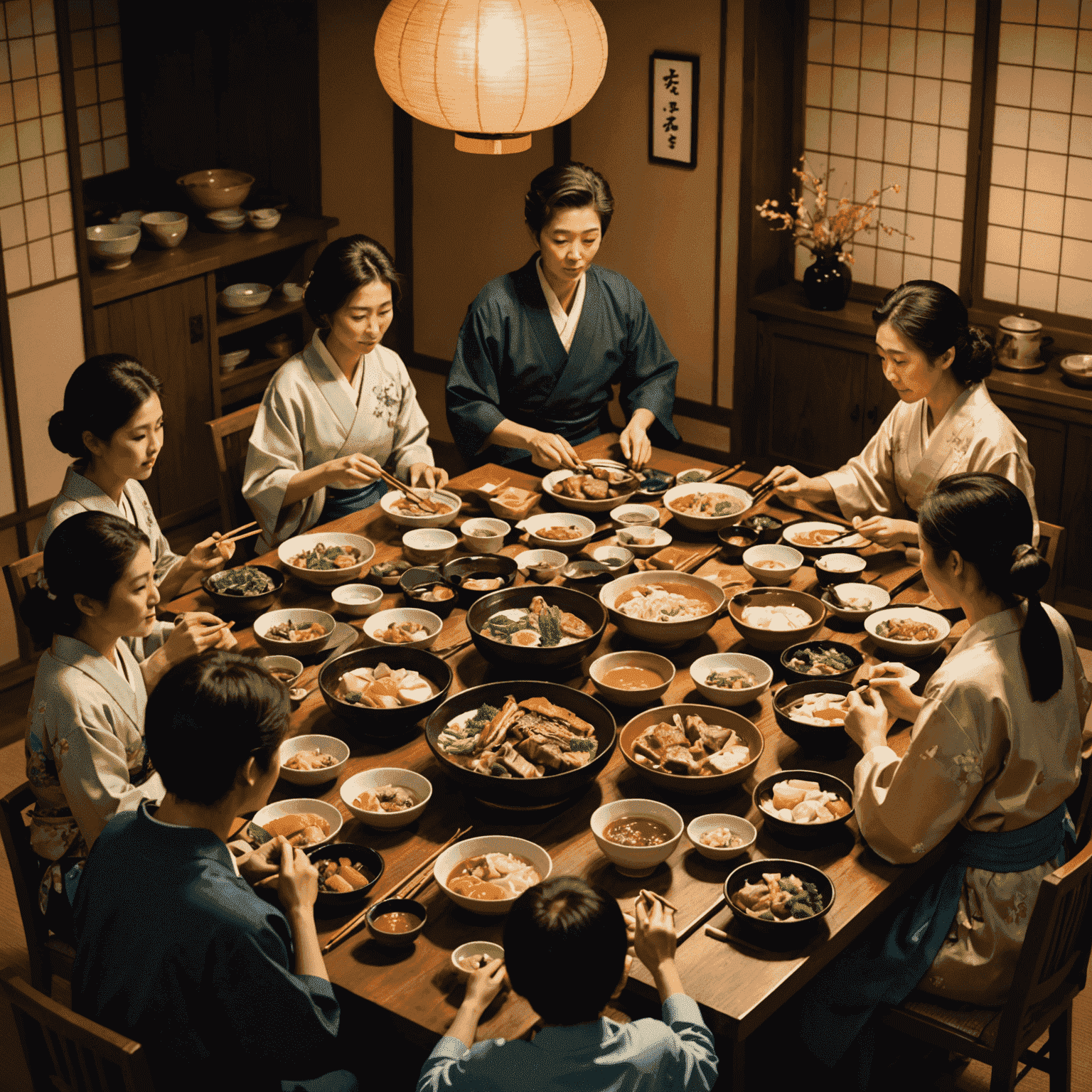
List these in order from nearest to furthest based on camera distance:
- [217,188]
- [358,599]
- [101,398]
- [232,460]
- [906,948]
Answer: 1. [906,948]
2. [101,398]
3. [358,599]
4. [232,460]
5. [217,188]

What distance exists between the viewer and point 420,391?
7.99 m

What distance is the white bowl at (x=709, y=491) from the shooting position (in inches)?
164

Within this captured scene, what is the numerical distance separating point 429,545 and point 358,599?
36 cm

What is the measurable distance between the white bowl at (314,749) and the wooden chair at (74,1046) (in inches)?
29.1

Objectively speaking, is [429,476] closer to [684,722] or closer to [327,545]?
[327,545]

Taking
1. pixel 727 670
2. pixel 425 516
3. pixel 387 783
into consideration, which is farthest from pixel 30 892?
pixel 727 670

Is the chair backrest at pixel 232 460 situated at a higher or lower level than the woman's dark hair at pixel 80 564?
lower

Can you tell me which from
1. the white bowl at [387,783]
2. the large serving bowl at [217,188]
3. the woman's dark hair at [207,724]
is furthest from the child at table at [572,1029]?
the large serving bowl at [217,188]

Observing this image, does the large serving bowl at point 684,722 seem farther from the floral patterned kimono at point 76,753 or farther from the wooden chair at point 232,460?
the wooden chair at point 232,460

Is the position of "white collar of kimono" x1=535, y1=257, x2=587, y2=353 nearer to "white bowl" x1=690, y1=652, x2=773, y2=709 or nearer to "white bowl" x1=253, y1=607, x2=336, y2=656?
"white bowl" x1=253, y1=607, x2=336, y2=656

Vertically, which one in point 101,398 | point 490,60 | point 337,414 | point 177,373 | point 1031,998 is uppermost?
point 490,60

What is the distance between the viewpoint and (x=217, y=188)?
6.71 metres

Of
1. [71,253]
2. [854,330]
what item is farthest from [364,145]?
[854,330]

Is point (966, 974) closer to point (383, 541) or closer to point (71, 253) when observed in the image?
point (383, 541)
